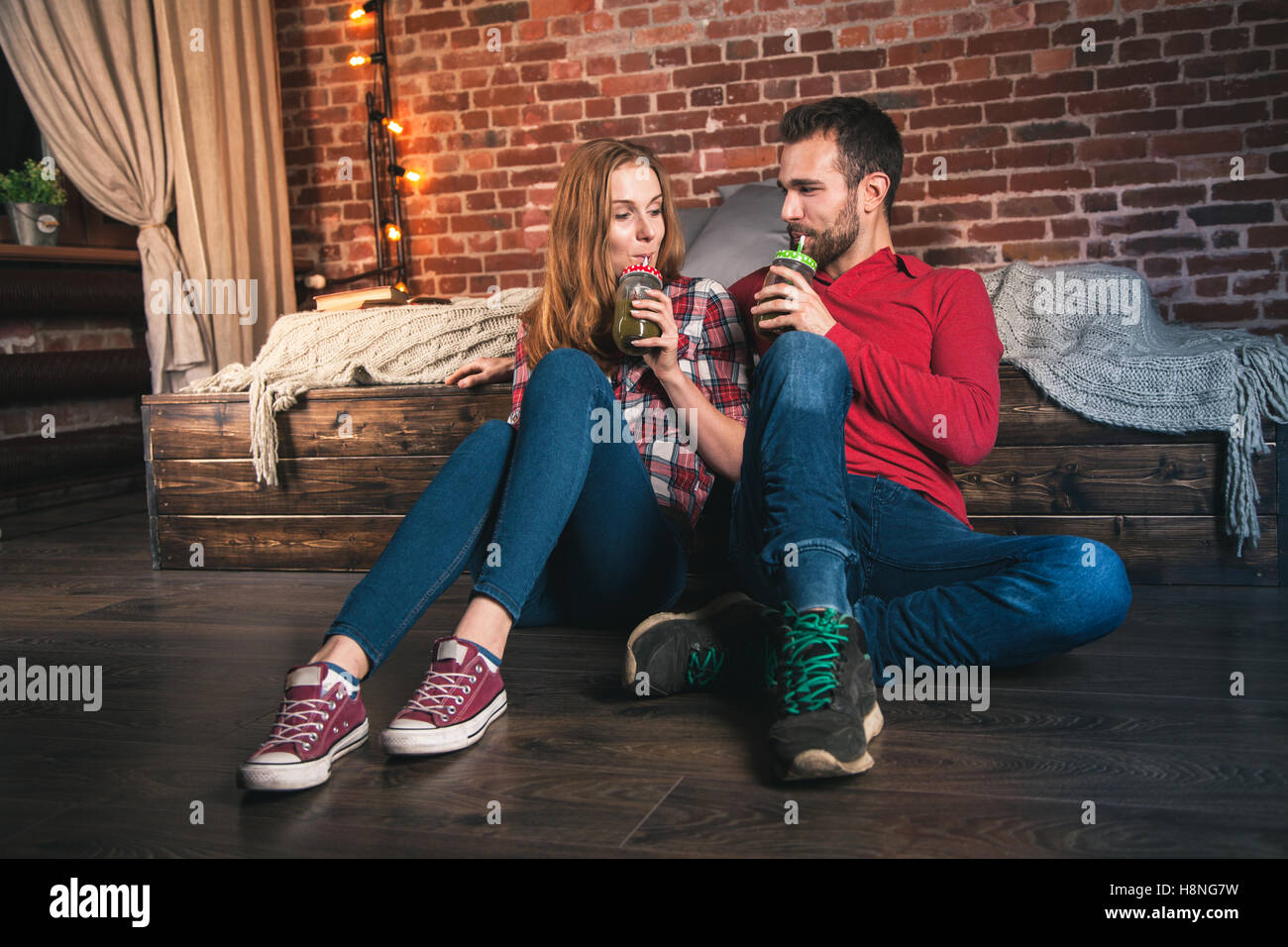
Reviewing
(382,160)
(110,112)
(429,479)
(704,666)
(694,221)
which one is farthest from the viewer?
(382,160)

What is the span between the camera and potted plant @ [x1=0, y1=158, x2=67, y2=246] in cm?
351

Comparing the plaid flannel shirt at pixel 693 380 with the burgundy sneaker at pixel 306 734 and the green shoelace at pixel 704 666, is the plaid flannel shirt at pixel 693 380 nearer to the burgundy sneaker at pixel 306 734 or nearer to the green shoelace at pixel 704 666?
the green shoelace at pixel 704 666

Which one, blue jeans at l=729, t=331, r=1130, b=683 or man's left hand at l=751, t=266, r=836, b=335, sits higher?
man's left hand at l=751, t=266, r=836, b=335

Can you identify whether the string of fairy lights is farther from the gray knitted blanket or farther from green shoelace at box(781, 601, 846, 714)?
green shoelace at box(781, 601, 846, 714)

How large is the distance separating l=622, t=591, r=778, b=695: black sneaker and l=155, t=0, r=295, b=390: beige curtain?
2879 millimetres

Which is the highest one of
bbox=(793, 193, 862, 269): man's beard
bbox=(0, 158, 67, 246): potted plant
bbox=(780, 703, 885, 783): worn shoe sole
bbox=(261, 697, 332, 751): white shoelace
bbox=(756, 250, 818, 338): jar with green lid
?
bbox=(0, 158, 67, 246): potted plant

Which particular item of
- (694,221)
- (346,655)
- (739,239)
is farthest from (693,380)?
(694,221)

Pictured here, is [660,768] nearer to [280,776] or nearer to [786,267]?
[280,776]

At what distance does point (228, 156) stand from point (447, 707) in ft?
11.2

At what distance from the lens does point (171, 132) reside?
385 centimetres

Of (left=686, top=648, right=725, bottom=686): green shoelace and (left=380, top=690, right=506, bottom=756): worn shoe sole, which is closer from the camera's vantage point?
(left=380, top=690, right=506, bottom=756): worn shoe sole

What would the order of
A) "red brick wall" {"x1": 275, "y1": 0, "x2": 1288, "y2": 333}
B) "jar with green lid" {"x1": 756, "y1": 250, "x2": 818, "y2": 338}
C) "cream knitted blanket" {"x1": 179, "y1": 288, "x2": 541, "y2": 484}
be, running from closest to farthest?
"jar with green lid" {"x1": 756, "y1": 250, "x2": 818, "y2": 338}, "cream knitted blanket" {"x1": 179, "y1": 288, "x2": 541, "y2": 484}, "red brick wall" {"x1": 275, "y1": 0, "x2": 1288, "y2": 333}

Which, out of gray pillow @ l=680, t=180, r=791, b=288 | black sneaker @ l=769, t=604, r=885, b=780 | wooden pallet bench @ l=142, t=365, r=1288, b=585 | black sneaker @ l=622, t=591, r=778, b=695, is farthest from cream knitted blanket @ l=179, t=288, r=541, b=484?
black sneaker @ l=769, t=604, r=885, b=780
